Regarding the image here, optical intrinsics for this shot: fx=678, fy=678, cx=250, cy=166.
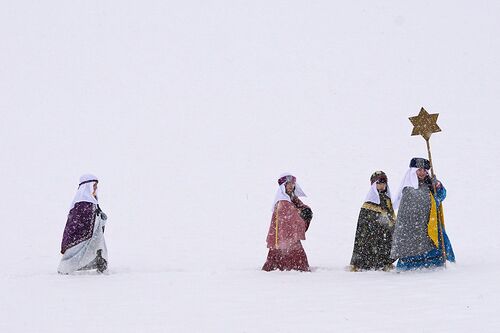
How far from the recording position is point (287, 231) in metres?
11.2

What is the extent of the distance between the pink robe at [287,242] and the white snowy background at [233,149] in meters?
0.45

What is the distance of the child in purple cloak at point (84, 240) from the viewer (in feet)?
36.4

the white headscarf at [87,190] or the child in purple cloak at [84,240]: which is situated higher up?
the white headscarf at [87,190]

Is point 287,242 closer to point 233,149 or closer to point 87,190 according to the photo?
point 87,190

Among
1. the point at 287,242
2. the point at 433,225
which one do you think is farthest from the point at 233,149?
the point at 433,225

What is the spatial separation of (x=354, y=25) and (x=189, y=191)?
40.4 meters

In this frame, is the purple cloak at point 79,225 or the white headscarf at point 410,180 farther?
the purple cloak at point 79,225

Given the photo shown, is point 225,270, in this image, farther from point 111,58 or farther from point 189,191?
point 111,58

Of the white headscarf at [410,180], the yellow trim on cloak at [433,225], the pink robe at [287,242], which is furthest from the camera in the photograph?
the pink robe at [287,242]

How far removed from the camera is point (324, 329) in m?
6.30

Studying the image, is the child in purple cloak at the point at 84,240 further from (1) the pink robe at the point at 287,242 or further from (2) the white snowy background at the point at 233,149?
(1) the pink robe at the point at 287,242

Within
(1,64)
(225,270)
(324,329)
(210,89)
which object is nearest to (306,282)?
(225,270)

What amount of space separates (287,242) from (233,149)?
20.1m

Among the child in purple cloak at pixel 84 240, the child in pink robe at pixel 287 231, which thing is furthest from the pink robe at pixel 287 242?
the child in purple cloak at pixel 84 240
